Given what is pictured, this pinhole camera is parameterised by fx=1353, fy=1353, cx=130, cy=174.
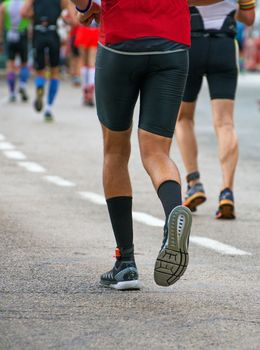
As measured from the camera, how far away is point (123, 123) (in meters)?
6.42

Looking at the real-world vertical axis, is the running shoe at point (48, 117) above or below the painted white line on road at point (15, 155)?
below

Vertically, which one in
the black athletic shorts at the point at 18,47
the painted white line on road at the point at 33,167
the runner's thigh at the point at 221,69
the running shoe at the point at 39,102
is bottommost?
the black athletic shorts at the point at 18,47

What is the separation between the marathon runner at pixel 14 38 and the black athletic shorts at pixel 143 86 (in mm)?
18186

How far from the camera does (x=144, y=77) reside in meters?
6.41

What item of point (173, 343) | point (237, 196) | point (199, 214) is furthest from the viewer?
point (237, 196)

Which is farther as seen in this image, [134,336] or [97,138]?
[97,138]

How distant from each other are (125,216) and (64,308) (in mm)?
861

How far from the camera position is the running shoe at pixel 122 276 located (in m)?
6.50

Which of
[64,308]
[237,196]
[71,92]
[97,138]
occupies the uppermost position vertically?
[64,308]

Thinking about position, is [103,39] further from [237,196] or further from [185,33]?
[237,196]

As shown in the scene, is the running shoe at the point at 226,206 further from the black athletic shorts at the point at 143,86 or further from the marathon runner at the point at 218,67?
the black athletic shorts at the point at 143,86

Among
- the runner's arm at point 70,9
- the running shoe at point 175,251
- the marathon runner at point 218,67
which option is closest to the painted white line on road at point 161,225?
the marathon runner at point 218,67

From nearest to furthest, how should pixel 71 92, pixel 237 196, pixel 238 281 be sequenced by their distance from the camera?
1. pixel 238 281
2. pixel 237 196
3. pixel 71 92

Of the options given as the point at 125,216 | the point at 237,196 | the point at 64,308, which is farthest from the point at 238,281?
the point at 237,196
